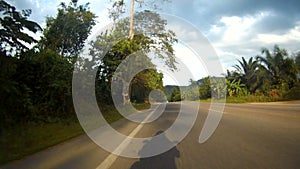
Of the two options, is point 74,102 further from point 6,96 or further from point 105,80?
point 105,80

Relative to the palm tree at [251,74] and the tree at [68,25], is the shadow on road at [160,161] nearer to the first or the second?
the tree at [68,25]

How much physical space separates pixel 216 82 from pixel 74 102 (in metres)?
62.4

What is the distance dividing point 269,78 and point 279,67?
3.05m

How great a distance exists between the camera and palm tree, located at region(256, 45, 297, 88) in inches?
1908

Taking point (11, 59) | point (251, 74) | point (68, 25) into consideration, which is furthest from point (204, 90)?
point (11, 59)

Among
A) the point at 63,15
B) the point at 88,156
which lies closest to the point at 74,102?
the point at 88,156

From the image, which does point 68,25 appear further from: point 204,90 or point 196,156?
point 204,90

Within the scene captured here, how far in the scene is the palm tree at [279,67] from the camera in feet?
159

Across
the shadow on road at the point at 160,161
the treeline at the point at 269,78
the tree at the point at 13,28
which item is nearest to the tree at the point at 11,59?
the tree at the point at 13,28

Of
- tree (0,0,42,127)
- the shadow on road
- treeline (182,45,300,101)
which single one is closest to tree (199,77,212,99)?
treeline (182,45,300,101)

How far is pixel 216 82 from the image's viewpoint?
75.6 m

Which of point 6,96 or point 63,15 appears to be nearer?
point 6,96

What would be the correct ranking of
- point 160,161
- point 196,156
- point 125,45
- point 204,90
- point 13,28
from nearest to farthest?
1. point 160,161
2. point 196,156
3. point 13,28
4. point 125,45
5. point 204,90

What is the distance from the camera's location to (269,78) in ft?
176
